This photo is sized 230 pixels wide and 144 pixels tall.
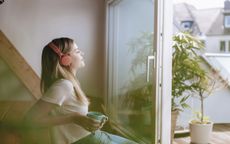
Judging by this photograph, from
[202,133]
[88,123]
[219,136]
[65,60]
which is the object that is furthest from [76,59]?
[219,136]

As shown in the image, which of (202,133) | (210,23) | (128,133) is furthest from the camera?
(210,23)

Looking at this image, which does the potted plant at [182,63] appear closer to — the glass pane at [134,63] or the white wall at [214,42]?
the glass pane at [134,63]

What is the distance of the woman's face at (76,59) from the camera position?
1.90 metres

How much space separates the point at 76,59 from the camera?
1915 millimetres

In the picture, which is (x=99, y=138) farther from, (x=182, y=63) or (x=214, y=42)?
(x=214, y=42)

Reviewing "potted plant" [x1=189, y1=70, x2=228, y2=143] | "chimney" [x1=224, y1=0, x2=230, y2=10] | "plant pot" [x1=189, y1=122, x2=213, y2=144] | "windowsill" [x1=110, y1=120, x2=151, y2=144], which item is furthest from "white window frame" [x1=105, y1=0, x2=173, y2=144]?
"chimney" [x1=224, y1=0, x2=230, y2=10]

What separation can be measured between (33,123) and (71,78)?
0.31m

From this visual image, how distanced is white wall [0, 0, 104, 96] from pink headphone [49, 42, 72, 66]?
0.05 m

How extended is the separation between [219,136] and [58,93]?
257cm

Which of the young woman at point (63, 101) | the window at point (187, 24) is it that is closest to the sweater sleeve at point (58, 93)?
the young woman at point (63, 101)

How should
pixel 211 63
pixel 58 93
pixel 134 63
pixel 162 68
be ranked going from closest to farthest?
pixel 58 93 < pixel 162 68 < pixel 134 63 < pixel 211 63

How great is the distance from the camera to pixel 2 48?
1910mm

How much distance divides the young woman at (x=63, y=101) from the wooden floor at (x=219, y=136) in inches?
75.9

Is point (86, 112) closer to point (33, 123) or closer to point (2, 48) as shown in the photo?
point (33, 123)
